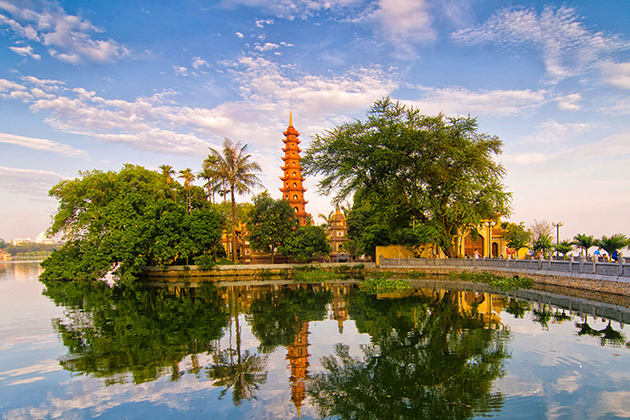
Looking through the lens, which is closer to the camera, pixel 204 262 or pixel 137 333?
pixel 137 333

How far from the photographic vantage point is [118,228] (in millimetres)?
35438

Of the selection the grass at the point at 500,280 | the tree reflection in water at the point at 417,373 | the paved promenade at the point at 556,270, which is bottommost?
the grass at the point at 500,280

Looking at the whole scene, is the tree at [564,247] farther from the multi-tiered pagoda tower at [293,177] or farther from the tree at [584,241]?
the multi-tiered pagoda tower at [293,177]

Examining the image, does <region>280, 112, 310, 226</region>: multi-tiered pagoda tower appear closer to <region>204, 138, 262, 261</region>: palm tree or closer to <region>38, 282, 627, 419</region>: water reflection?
<region>204, 138, 262, 261</region>: palm tree

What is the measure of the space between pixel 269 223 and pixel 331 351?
28.9 m

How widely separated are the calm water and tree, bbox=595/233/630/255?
14943 mm

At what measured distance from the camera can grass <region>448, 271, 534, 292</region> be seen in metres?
22.7

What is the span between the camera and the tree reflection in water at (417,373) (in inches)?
253

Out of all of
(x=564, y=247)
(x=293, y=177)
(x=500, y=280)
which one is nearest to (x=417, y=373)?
(x=500, y=280)

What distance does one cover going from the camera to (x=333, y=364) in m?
8.86

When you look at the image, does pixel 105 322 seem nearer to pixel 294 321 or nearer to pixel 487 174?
pixel 294 321

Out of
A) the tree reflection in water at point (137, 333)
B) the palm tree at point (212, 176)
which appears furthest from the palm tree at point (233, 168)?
the tree reflection in water at point (137, 333)

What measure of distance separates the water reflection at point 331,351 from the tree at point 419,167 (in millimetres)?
12528

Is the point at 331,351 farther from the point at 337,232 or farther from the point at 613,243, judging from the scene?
the point at 337,232
